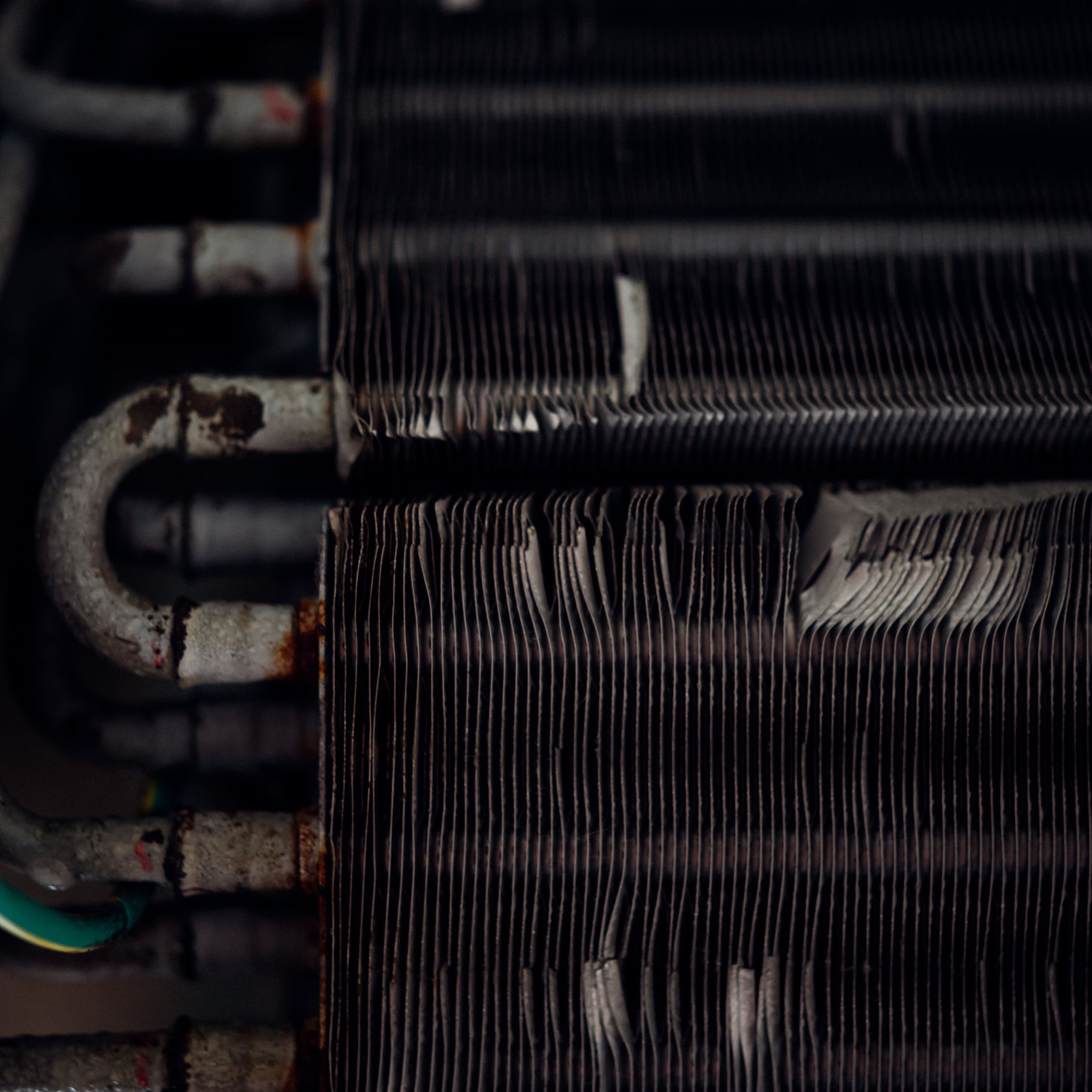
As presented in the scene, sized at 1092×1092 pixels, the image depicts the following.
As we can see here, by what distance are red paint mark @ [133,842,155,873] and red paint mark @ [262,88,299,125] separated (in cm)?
122

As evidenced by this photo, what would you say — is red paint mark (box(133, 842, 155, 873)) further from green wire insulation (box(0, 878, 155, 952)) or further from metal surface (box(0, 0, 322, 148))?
metal surface (box(0, 0, 322, 148))

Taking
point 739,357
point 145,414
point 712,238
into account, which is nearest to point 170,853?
point 145,414

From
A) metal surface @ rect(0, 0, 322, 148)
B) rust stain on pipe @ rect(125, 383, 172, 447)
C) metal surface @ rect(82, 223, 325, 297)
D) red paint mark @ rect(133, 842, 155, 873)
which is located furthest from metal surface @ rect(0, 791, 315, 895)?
metal surface @ rect(0, 0, 322, 148)

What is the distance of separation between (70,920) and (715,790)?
0.96 metres

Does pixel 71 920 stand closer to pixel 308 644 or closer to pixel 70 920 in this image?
pixel 70 920

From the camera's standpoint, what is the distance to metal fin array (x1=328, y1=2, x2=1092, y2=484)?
1.41 metres

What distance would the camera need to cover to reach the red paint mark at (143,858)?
142cm

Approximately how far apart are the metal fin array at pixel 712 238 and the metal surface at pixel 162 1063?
921 mm

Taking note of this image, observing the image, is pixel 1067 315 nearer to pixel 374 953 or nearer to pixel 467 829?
pixel 467 829

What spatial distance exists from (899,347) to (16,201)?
1.51 meters

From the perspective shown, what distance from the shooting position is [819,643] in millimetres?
1365

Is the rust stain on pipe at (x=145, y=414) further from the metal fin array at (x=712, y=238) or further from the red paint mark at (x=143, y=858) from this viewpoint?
the red paint mark at (x=143, y=858)

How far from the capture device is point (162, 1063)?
1411 millimetres

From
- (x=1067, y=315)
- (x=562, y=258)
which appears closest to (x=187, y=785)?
(x=562, y=258)
